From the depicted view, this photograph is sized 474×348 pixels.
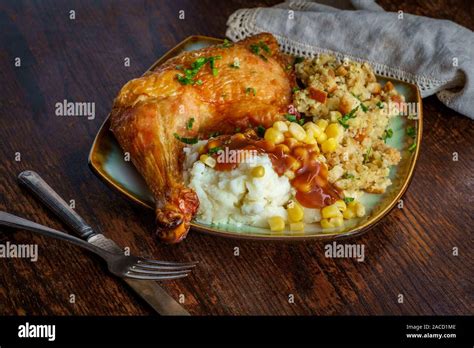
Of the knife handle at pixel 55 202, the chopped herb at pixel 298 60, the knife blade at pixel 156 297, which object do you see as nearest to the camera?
the knife blade at pixel 156 297

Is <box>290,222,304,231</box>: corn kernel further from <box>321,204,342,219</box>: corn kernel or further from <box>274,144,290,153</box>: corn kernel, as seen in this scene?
<box>274,144,290,153</box>: corn kernel

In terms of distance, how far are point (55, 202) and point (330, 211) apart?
137 cm

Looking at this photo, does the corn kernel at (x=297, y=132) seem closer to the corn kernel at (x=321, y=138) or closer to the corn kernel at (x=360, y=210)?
the corn kernel at (x=321, y=138)

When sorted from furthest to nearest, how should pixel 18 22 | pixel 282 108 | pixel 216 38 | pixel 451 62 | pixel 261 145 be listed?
pixel 18 22, pixel 216 38, pixel 451 62, pixel 282 108, pixel 261 145

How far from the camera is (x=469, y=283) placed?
3.32 m

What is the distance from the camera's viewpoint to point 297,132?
347 centimetres

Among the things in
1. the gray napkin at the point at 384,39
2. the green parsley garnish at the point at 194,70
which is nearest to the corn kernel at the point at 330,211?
the green parsley garnish at the point at 194,70

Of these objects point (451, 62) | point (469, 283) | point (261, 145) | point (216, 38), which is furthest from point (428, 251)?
point (216, 38)

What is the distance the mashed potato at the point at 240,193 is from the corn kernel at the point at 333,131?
375 millimetres

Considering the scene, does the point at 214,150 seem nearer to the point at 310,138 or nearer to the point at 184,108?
the point at 184,108

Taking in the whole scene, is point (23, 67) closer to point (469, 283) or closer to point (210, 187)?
point (210, 187)

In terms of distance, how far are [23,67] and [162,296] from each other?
2.06 meters

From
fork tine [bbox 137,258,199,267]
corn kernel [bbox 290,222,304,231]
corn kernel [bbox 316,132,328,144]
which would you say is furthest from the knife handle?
corn kernel [bbox 316,132,328,144]

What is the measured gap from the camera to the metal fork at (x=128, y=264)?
3.20 meters
